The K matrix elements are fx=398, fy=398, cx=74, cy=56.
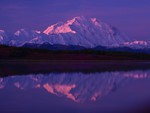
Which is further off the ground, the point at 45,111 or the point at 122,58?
the point at 45,111

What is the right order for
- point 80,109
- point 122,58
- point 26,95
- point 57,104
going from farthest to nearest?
point 122,58 → point 26,95 → point 57,104 → point 80,109

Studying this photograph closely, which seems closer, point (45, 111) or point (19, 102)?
Result: point (45, 111)

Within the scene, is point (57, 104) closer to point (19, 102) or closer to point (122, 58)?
point (19, 102)

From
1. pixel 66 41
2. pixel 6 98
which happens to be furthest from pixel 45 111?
pixel 66 41

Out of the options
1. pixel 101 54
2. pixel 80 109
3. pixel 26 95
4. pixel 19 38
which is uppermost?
pixel 80 109

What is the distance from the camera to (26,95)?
18.7 m

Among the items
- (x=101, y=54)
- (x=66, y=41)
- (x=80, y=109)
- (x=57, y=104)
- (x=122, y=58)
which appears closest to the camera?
(x=80, y=109)

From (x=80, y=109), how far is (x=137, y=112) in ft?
6.93

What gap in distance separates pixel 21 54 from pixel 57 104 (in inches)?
2155

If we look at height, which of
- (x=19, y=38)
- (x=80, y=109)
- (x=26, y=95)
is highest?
(x=80, y=109)

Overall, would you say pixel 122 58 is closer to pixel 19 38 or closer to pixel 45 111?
pixel 45 111

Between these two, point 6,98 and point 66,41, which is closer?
point 6,98

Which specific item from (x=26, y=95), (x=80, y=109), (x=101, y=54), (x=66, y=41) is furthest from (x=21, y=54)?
(x=66, y=41)

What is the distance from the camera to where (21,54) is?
2739 inches
